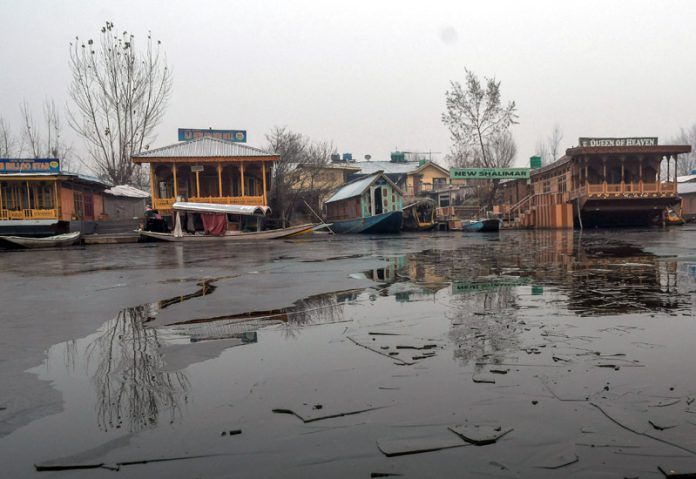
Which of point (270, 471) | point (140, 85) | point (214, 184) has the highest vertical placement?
point (140, 85)

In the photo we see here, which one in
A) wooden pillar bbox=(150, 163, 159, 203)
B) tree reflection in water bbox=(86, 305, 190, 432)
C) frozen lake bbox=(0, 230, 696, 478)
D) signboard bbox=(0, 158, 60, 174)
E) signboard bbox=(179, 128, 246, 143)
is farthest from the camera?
signboard bbox=(179, 128, 246, 143)

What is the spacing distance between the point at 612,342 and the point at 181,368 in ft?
10.4

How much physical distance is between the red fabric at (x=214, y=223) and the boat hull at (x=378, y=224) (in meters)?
11.3

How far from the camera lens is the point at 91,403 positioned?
10.0 ft

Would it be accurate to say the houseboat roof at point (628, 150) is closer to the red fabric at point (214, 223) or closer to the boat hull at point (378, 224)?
the boat hull at point (378, 224)

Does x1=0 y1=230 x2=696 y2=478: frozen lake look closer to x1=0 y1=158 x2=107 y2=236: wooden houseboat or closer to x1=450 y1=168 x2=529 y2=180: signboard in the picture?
x1=0 y1=158 x2=107 y2=236: wooden houseboat

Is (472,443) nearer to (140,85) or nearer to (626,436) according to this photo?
(626,436)

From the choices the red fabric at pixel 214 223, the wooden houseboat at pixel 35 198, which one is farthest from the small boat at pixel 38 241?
the red fabric at pixel 214 223

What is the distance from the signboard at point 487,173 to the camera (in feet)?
112

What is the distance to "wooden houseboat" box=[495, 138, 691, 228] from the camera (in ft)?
107

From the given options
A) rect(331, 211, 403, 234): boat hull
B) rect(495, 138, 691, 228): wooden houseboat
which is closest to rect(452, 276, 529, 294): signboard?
rect(331, 211, 403, 234): boat hull

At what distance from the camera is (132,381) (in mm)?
3418

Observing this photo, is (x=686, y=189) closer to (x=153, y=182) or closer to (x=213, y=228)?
(x=213, y=228)

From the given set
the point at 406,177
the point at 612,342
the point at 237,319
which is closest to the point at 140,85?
the point at 406,177
